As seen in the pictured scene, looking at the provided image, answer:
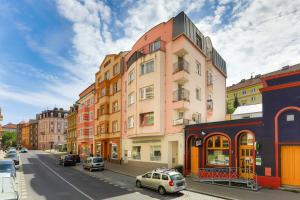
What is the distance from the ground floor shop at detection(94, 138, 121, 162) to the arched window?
17.6 metres

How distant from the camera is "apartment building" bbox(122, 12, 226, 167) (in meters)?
27.7

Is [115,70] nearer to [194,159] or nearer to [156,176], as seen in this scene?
[194,159]

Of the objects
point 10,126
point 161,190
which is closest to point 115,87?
point 161,190

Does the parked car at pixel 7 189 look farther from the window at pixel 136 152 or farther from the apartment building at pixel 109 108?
the apartment building at pixel 109 108

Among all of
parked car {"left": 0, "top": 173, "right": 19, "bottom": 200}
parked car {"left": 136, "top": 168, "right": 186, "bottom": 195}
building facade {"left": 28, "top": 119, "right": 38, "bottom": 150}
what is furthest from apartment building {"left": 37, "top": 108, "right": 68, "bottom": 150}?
parked car {"left": 0, "top": 173, "right": 19, "bottom": 200}

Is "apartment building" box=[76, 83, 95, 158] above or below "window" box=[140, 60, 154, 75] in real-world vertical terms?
below

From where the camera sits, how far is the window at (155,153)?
29.2 metres

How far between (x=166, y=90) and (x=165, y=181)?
13.5 meters

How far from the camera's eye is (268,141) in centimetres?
1892

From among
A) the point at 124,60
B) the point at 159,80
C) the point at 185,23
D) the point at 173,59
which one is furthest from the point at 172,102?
the point at 124,60

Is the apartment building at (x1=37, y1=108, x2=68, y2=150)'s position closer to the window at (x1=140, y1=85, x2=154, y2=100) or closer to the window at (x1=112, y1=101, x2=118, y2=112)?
the window at (x1=112, y1=101, x2=118, y2=112)

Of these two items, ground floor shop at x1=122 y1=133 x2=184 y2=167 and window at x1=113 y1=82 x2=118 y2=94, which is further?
window at x1=113 y1=82 x2=118 y2=94

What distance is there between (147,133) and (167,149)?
3.12 m

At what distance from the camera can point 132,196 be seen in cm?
1680
